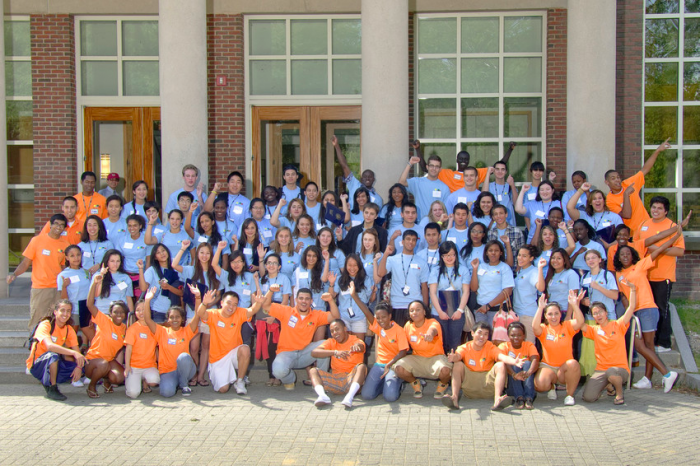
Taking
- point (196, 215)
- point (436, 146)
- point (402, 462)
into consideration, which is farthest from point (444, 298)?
point (436, 146)

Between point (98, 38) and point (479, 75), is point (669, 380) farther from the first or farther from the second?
point (98, 38)

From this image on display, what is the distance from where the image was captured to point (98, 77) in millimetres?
12469

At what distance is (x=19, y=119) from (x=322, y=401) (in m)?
8.64

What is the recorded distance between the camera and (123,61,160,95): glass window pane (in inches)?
489

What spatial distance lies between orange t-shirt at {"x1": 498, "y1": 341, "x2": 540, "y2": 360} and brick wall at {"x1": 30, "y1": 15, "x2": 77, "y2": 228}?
8381 millimetres

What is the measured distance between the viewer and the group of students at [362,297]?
24.6 ft

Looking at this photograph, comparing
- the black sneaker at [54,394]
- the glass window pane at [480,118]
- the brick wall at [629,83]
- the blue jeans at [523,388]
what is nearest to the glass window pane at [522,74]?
the glass window pane at [480,118]

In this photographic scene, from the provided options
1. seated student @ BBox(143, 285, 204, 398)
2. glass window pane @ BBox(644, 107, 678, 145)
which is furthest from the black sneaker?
glass window pane @ BBox(644, 107, 678, 145)

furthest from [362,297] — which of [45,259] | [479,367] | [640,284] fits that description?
[45,259]

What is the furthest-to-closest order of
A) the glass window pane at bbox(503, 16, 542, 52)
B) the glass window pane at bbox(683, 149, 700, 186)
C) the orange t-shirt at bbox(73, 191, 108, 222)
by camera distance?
the glass window pane at bbox(503, 16, 542, 52), the glass window pane at bbox(683, 149, 700, 186), the orange t-shirt at bbox(73, 191, 108, 222)

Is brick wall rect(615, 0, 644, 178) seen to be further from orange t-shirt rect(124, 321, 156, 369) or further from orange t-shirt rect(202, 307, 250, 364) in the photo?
orange t-shirt rect(124, 321, 156, 369)

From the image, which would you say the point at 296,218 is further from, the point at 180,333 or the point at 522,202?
the point at 522,202

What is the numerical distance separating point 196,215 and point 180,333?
2.06 m

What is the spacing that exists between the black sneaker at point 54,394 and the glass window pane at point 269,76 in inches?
261
